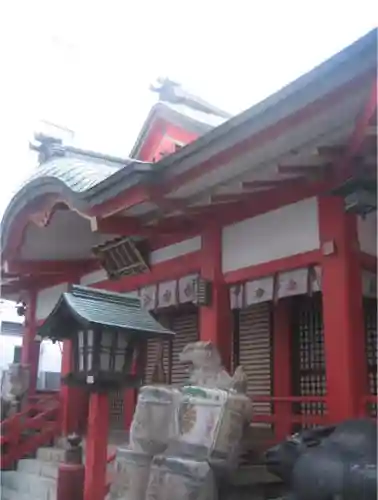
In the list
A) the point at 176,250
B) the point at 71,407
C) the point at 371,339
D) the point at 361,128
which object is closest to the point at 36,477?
the point at 71,407

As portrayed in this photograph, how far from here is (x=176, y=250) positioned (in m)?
8.27

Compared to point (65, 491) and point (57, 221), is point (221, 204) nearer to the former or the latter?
point (57, 221)

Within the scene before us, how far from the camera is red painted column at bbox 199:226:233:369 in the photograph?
7.29 metres

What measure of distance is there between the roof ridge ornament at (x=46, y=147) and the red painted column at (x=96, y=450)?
6358 millimetres

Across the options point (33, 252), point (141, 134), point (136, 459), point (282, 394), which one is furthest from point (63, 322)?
point (141, 134)

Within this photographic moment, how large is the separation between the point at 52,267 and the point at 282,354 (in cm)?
464

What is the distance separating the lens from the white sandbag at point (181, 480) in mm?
5016

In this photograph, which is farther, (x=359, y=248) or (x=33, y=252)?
(x=33, y=252)

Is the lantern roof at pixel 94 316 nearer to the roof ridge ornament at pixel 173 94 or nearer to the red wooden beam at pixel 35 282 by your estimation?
the red wooden beam at pixel 35 282

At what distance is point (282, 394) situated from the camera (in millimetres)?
8352

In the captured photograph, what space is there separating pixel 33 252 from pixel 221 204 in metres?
4.47

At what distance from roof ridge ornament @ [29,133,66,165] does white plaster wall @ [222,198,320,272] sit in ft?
16.5

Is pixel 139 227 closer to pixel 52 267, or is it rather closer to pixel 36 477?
pixel 52 267

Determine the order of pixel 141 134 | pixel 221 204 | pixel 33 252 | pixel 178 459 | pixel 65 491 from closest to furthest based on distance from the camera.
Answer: pixel 178 459 < pixel 65 491 < pixel 221 204 < pixel 33 252 < pixel 141 134
